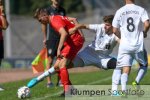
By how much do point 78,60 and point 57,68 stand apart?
977mm

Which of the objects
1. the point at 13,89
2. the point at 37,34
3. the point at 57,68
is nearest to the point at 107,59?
the point at 57,68

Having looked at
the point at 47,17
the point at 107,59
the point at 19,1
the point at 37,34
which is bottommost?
the point at 19,1

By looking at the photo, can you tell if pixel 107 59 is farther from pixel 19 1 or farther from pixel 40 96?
pixel 19 1

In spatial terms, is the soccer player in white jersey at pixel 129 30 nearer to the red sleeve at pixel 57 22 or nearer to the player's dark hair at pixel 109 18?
the player's dark hair at pixel 109 18

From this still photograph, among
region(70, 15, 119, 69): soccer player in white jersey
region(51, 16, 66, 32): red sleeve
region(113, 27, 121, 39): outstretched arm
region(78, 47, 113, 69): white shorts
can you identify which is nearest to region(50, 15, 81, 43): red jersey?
region(51, 16, 66, 32): red sleeve

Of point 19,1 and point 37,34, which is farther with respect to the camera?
point 19,1

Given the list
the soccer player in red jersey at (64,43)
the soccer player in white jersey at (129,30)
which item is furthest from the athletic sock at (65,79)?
the soccer player in white jersey at (129,30)

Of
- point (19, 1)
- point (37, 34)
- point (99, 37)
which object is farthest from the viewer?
point (19, 1)

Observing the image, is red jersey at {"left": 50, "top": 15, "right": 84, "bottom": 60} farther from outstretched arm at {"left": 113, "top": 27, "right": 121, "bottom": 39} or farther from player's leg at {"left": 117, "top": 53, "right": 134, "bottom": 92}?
player's leg at {"left": 117, "top": 53, "right": 134, "bottom": 92}

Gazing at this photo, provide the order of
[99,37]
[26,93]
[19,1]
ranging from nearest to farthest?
[26,93] → [99,37] → [19,1]

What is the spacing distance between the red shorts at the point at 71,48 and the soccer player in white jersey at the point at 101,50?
17.4 inches

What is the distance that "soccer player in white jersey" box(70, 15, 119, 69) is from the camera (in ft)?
46.4

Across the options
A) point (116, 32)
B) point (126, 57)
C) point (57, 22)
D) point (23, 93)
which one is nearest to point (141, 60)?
point (126, 57)

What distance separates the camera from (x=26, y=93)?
13.5 metres
